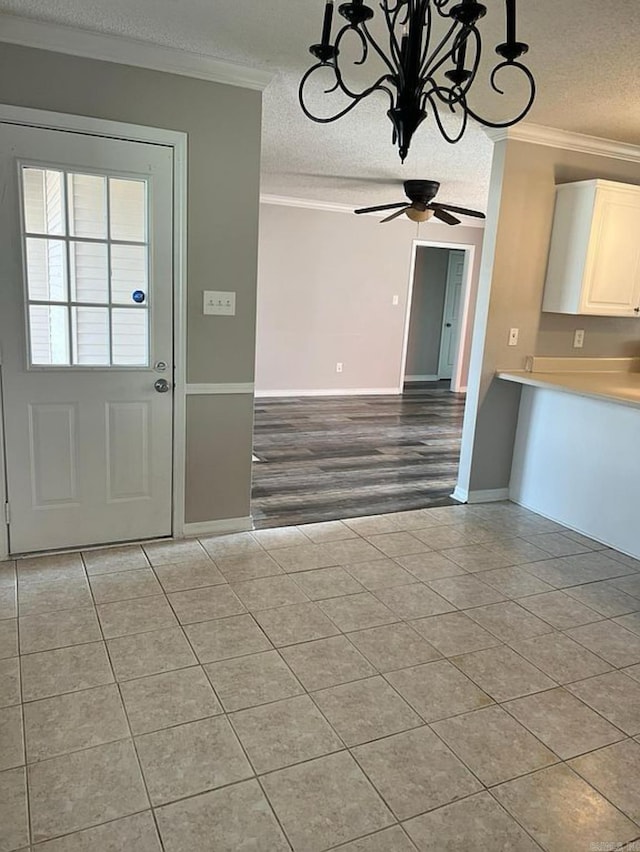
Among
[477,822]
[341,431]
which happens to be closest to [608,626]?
[477,822]

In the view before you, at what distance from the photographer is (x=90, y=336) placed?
9.78ft

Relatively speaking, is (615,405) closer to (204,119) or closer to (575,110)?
(575,110)

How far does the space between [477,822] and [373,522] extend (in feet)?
7.15

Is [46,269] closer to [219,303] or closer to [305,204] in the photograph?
[219,303]

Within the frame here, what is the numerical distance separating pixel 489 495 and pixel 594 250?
173 cm

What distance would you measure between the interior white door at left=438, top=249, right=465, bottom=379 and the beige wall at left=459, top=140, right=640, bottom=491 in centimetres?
561

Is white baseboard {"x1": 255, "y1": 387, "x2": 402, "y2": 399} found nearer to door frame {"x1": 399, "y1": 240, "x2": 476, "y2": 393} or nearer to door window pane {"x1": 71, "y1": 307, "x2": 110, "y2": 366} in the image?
door frame {"x1": 399, "y1": 240, "x2": 476, "y2": 393}

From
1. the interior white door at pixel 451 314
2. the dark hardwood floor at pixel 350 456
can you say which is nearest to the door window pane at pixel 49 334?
the dark hardwood floor at pixel 350 456

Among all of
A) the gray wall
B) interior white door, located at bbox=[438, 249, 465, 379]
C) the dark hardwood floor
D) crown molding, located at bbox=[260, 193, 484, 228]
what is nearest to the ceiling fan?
crown molding, located at bbox=[260, 193, 484, 228]

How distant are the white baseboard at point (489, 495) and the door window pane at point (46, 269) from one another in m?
2.84

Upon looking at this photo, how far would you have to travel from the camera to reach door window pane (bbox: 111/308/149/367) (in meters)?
3.03

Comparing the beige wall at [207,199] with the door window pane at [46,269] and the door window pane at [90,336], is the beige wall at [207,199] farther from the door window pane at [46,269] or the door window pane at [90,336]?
the door window pane at [46,269]

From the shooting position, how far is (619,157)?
4035 millimetres

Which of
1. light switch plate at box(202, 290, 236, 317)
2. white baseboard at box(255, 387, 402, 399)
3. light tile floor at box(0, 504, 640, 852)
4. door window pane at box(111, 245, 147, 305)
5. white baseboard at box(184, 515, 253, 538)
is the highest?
door window pane at box(111, 245, 147, 305)
